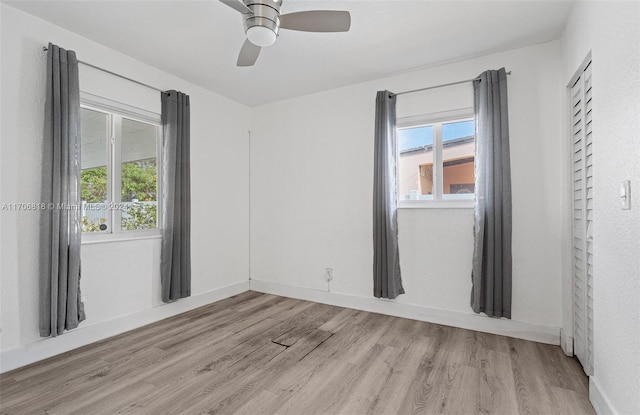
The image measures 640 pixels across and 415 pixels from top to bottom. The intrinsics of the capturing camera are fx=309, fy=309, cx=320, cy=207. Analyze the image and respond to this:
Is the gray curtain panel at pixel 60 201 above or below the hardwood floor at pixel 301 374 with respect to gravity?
above

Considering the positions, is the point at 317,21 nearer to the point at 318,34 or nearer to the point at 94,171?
the point at 318,34

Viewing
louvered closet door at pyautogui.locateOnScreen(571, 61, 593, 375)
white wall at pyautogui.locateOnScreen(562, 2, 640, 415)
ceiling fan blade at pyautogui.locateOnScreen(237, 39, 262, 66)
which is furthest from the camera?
ceiling fan blade at pyautogui.locateOnScreen(237, 39, 262, 66)

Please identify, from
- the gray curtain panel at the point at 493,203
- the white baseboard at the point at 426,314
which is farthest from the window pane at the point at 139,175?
the gray curtain panel at the point at 493,203

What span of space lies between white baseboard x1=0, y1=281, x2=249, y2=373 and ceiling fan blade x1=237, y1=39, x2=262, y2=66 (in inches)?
101

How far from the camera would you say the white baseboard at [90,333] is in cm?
224

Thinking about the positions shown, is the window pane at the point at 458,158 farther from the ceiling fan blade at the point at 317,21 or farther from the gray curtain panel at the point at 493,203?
the ceiling fan blade at the point at 317,21

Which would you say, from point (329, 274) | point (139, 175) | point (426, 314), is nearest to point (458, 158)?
point (426, 314)

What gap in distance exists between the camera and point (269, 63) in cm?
307

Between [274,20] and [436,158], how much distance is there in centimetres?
213

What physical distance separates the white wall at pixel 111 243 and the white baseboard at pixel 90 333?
1 cm

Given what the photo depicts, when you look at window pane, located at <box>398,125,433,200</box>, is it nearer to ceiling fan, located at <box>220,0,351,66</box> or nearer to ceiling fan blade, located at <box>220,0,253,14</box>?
ceiling fan, located at <box>220,0,351,66</box>

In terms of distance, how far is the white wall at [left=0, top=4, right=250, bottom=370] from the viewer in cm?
224

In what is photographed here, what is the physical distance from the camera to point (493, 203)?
2742 mm

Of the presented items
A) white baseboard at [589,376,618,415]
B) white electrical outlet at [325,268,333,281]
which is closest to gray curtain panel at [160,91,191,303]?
white electrical outlet at [325,268,333,281]
